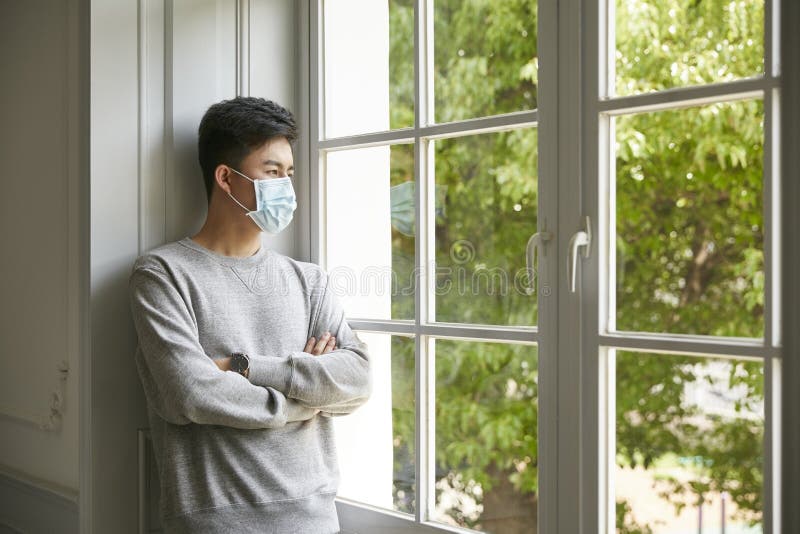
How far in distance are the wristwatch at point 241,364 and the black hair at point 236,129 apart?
1.52 ft

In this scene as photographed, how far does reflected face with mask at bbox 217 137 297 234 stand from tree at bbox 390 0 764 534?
30cm

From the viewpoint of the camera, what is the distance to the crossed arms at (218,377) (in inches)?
68.4

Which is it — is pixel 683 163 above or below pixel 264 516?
above

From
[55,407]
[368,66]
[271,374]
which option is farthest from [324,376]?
[55,407]

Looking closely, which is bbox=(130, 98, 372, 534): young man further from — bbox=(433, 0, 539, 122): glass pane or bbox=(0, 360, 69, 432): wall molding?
bbox=(0, 360, 69, 432): wall molding

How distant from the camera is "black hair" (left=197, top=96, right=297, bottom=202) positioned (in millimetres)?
1970

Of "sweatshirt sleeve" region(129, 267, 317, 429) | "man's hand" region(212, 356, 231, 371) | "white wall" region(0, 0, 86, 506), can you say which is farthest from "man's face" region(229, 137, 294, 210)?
"white wall" region(0, 0, 86, 506)

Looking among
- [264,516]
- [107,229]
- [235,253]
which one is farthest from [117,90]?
[264,516]

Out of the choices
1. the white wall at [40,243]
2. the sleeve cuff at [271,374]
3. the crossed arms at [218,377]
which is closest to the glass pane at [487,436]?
the crossed arms at [218,377]

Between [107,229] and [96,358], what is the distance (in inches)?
12.7

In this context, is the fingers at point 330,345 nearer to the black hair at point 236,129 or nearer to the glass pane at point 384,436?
the glass pane at point 384,436

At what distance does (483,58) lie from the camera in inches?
71.5

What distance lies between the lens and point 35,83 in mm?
2443

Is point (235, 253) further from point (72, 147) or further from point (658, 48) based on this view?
point (658, 48)
